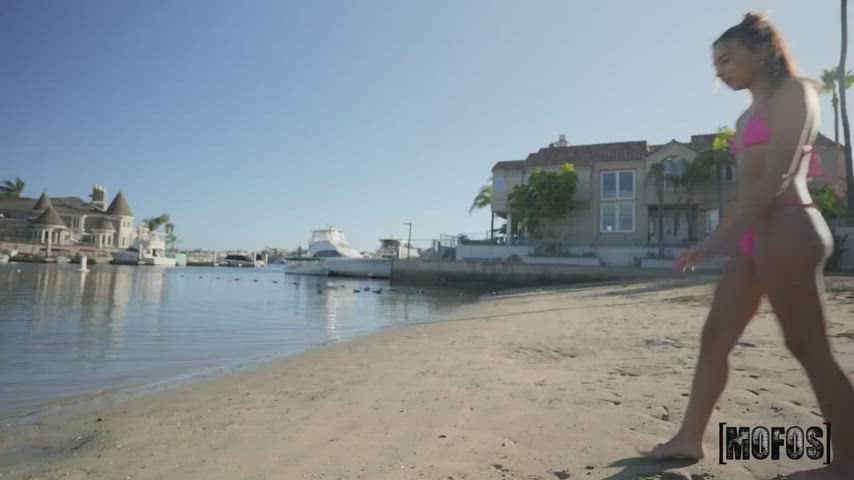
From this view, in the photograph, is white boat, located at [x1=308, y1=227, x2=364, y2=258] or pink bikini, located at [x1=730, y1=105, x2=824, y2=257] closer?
pink bikini, located at [x1=730, y1=105, x2=824, y2=257]

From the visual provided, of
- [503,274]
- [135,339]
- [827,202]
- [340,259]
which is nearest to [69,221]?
[340,259]

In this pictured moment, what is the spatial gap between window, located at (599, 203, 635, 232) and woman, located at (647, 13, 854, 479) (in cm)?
3255

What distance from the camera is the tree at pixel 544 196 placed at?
105 feet

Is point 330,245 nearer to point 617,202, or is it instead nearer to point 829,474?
point 617,202

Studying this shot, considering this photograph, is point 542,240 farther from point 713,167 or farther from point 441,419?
point 441,419

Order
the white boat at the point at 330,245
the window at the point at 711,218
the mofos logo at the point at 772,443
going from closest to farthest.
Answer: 1. the mofos logo at the point at 772,443
2. the window at the point at 711,218
3. the white boat at the point at 330,245

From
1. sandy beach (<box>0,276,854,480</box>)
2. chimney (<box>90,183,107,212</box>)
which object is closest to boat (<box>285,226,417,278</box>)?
sandy beach (<box>0,276,854,480</box>)

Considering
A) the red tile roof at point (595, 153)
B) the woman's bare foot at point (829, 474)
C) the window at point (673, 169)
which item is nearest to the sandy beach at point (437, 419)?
the woman's bare foot at point (829, 474)

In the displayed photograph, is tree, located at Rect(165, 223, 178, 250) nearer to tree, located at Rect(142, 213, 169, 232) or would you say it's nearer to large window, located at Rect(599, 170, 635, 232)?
tree, located at Rect(142, 213, 169, 232)

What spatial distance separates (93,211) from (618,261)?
105 m

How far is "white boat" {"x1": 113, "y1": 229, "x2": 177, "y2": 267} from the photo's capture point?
76.9 m

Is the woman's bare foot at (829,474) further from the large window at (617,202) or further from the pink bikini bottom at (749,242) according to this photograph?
the large window at (617,202)

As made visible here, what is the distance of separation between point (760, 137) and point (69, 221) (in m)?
115

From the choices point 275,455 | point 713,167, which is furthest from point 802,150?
point 713,167
